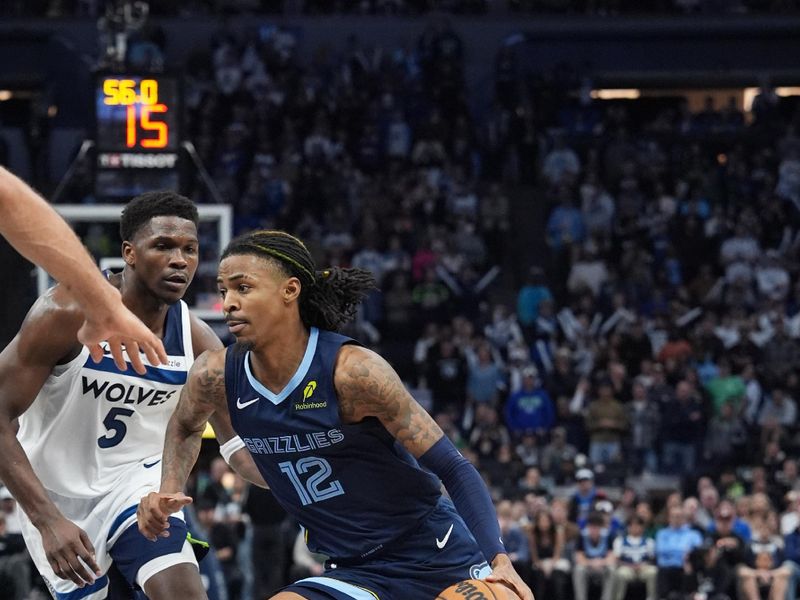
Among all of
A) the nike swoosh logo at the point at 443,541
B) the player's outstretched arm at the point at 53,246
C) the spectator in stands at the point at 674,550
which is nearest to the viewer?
the player's outstretched arm at the point at 53,246

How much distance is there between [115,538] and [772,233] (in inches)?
619

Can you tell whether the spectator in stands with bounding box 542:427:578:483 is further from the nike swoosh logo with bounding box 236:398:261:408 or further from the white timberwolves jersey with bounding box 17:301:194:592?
the nike swoosh logo with bounding box 236:398:261:408

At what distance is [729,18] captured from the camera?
75.5ft

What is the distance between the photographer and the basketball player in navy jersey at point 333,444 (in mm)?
4750

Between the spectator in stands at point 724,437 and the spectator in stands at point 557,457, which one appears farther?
the spectator in stands at point 724,437

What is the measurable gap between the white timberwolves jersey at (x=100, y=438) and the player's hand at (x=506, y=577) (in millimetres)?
1590

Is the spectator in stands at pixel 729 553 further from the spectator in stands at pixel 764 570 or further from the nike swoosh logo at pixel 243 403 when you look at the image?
the nike swoosh logo at pixel 243 403

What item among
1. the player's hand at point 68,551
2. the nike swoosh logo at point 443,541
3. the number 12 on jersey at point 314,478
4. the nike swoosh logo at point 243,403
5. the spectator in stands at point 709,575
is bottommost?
the spectator in stands at point 709,575

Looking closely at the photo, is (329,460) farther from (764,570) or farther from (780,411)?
(780,411)

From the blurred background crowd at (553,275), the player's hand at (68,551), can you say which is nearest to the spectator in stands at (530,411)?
the blurred background crowd at (553,275)

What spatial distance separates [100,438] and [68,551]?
0.60 metres

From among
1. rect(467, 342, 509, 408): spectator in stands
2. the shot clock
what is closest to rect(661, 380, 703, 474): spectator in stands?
rect(467, 342, 509, 408): spectator in stands

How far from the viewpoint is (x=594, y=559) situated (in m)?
13.9

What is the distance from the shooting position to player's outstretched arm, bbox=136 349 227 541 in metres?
4.92
